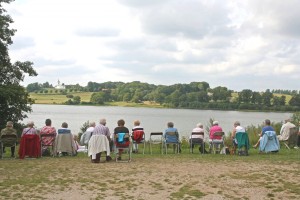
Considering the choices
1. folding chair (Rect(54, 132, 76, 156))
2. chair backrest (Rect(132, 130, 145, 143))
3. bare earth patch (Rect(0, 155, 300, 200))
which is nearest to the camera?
bare earth patch (Rect(0, 155, 300, 200))

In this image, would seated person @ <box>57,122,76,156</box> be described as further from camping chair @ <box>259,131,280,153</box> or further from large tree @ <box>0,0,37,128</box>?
large tree @ <box>0,0,37,128</box>

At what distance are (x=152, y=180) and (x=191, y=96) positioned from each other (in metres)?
76.5

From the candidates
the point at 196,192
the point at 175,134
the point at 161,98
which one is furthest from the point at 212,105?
the point at 196,192

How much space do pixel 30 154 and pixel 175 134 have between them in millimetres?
4487

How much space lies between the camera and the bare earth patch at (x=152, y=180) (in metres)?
6.78

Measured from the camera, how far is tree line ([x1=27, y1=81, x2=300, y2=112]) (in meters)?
75.4

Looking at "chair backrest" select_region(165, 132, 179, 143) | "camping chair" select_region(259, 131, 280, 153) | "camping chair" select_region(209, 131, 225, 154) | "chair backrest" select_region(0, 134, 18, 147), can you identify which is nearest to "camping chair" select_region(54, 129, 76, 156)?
"chair backrest" select_region(0, 134, 18, 147)

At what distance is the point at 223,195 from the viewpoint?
6.79m

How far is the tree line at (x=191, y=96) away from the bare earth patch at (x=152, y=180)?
5838 centimetres

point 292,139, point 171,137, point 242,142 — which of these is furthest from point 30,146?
point 292,139

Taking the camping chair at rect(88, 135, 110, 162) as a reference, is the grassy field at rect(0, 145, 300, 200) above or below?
below

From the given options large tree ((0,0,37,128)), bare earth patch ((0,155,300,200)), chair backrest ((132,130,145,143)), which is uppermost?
large tree ((0,0,37,128))

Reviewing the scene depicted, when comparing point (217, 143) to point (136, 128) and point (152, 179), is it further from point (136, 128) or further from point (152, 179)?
point (152, 179)

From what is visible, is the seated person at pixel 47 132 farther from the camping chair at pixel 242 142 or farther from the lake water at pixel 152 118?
the lake water at pixel 152 118
